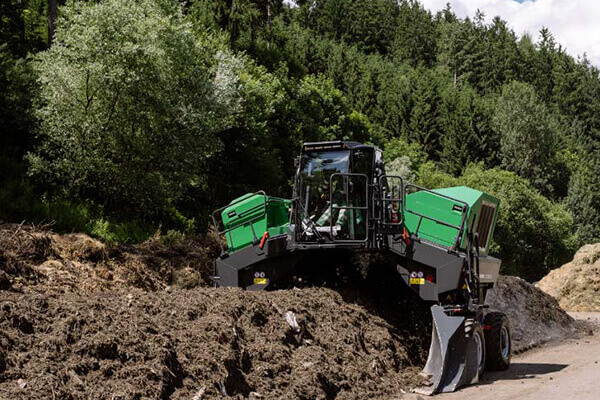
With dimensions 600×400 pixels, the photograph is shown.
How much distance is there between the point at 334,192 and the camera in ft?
40.8

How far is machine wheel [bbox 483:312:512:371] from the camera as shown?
13.1 metres

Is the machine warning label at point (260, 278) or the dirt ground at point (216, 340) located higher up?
the machine warning label at point (260, 278)

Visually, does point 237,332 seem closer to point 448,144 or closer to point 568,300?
point 568,300

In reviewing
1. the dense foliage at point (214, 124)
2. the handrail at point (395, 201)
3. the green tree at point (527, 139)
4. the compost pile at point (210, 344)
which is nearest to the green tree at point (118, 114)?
the dense foliage at point (214, 124)

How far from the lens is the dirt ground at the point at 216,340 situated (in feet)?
25.1

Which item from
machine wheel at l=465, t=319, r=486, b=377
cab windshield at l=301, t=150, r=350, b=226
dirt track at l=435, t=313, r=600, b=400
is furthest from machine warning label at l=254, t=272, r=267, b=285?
dirt track at l=435, t=313, r=600, b=400

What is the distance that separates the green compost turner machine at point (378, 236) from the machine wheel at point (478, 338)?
0.7 inches

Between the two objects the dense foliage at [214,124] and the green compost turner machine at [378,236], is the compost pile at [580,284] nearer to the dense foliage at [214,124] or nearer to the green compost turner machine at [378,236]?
the dense foliage at [214,124]

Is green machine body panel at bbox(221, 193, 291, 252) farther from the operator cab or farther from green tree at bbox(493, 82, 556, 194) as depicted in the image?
green tree at bbox(493, 82, 556, 194)

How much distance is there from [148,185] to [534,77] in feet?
347

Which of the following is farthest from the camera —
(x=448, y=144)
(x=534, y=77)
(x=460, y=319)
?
(x=534, y=77)

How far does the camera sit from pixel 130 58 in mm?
23297

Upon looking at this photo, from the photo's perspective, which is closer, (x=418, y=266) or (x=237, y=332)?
(x=237, y=332)

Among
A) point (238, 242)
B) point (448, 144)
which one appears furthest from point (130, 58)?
point (448, 144)
